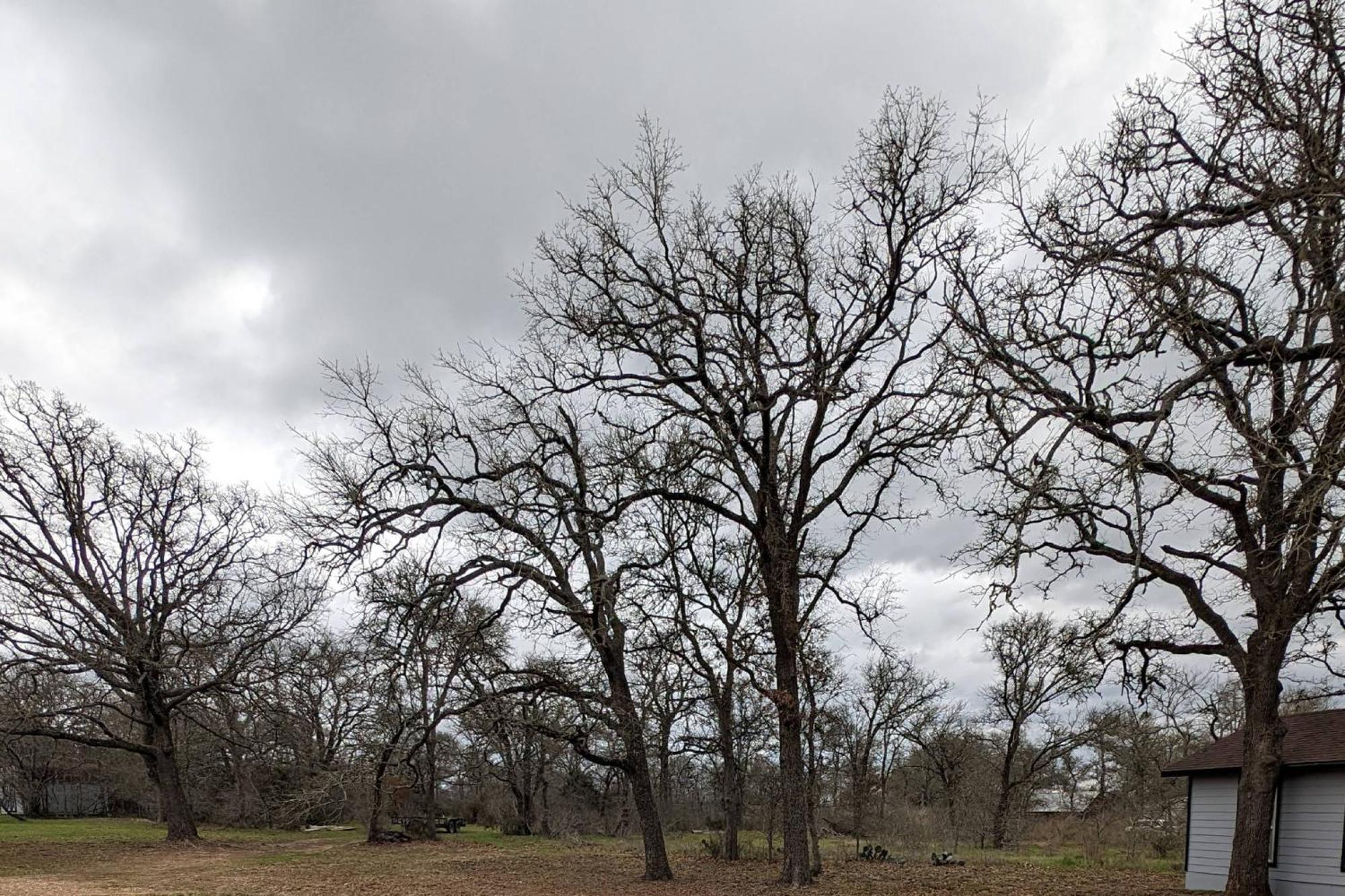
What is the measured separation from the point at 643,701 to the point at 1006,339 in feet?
49.2

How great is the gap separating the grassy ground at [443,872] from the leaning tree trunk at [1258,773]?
282 cm

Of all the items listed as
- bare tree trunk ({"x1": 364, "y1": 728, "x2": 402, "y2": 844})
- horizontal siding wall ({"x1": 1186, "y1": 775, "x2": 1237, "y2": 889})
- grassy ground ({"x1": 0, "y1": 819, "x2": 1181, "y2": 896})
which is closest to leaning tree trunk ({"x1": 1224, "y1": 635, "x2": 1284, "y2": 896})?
grassy ground ({"x1": 0, "y1": 819, "x2": 1181, "y2": 896})

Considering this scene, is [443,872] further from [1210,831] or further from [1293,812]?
[1293,812]

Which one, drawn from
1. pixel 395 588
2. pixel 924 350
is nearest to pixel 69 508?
pixel 395 588

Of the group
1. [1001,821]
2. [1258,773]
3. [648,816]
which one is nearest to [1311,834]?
[1258,773]

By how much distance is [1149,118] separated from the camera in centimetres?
1062

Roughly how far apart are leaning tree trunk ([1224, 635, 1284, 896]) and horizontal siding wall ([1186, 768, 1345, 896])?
4.02 feet

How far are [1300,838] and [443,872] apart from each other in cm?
1689

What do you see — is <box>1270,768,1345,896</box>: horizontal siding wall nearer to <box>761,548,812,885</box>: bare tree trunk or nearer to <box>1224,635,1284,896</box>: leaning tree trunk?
<box>1224,635,1284,896</box>: leaning tree trunk

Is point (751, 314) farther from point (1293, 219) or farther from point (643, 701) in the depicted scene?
point (643, 701)

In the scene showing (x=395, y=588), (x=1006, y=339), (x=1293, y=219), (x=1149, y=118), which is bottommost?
(x=395, y=588)

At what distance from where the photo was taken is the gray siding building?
1343cm

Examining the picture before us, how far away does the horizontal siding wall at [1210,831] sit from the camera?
619 inches

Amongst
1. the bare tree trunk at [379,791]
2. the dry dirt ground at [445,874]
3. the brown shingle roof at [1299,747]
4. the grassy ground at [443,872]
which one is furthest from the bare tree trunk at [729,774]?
the brown shingle roof at [1299,747]
